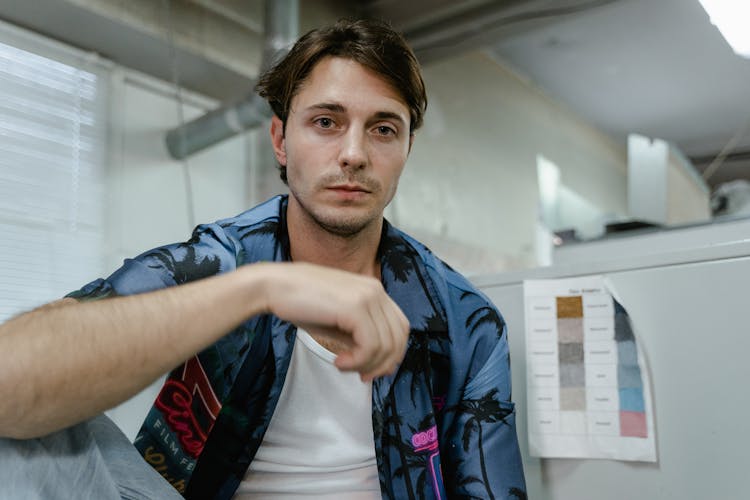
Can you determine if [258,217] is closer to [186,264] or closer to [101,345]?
[186,264]

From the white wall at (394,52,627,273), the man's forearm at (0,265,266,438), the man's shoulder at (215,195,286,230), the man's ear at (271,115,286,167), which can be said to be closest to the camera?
the man's forearm at (0,265,266,438)

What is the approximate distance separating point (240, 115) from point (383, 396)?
1.31m

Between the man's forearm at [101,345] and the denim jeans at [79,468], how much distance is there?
0.08ft

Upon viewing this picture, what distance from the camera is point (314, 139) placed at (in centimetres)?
105

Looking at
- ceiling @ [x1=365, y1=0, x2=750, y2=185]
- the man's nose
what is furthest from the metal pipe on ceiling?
the man's nose

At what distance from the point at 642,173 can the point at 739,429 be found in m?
1.27

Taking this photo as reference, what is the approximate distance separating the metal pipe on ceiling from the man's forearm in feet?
4.58

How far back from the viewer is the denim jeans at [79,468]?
62cm

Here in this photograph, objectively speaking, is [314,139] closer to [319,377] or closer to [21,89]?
[319,377]

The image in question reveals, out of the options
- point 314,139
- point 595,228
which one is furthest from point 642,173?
point 595,228

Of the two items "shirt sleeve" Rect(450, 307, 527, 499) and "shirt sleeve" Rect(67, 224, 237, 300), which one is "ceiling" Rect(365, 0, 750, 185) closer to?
"shirt sleeve" Rect(450, 307, 527, 499)

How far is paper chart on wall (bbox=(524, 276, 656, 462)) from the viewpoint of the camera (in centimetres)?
96

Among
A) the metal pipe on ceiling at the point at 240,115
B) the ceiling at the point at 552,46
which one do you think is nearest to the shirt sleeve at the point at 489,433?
the metal pipe on ceiling at the point at 240,115

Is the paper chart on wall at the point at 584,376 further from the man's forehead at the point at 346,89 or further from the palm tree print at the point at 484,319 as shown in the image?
the man's forehead at the point at 346,89
